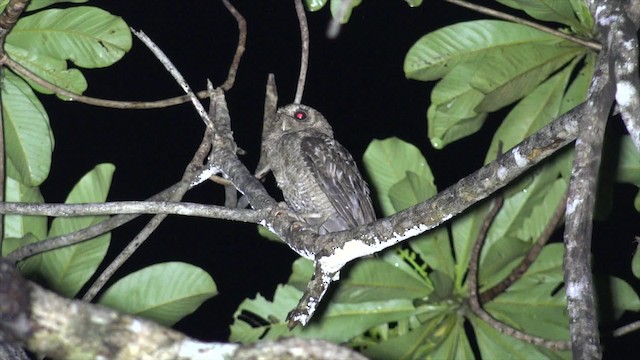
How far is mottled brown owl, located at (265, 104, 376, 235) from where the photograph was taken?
3.90 meters

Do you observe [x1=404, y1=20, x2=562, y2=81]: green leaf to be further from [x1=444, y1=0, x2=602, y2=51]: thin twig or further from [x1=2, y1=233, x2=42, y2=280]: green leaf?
[x1=2, y1=233, x2=42, y2=280]: green leaf

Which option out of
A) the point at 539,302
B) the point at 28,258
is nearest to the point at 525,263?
the point at 539,302

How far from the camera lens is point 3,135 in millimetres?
3242

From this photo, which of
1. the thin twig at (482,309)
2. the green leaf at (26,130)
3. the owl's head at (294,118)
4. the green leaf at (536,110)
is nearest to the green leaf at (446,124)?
the green leaf at (536,110)

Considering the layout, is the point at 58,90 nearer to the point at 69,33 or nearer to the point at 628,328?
the point at 69,33

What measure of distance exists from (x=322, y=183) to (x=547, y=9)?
4.40 feet

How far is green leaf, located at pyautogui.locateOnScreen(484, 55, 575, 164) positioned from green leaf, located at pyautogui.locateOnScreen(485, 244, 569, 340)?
50cm

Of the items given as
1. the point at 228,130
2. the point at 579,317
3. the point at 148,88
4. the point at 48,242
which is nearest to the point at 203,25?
the point at 148,88

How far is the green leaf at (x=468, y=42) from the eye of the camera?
3.24 metres

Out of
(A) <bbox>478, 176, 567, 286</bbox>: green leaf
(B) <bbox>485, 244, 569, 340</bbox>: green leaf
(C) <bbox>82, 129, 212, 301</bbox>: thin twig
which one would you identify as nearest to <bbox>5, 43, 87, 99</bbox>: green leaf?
(C) <bbox>82, 129, 212, 301</bbox>: thin twig

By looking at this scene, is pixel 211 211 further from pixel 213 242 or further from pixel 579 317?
pixel 213 242

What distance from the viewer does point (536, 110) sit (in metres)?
3.37

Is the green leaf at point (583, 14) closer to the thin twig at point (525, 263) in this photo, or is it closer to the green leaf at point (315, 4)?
the thin twig at point (525, 263)

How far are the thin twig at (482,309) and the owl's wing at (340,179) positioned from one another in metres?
0.63
